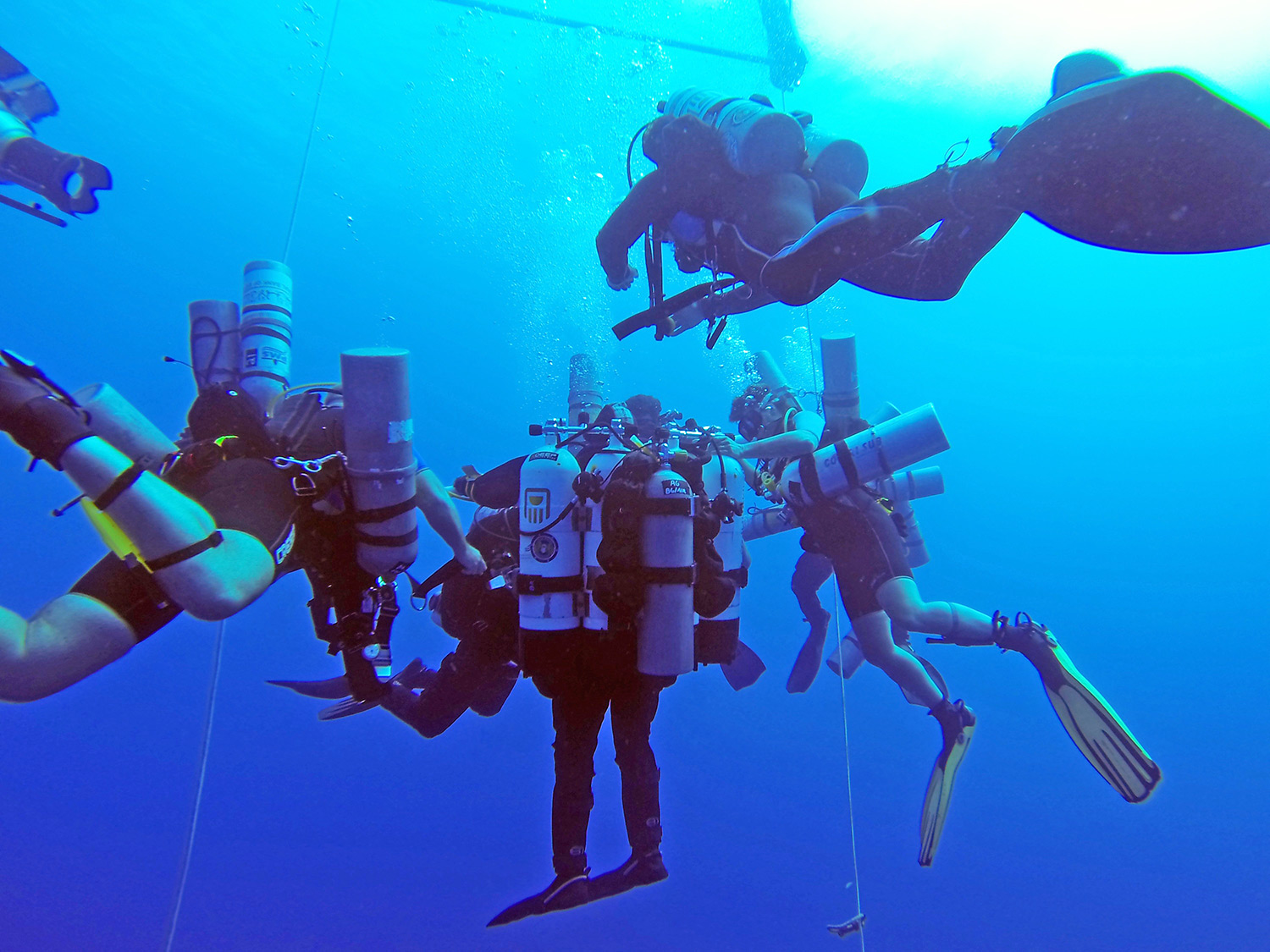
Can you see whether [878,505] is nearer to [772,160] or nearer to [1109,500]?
[772,160]

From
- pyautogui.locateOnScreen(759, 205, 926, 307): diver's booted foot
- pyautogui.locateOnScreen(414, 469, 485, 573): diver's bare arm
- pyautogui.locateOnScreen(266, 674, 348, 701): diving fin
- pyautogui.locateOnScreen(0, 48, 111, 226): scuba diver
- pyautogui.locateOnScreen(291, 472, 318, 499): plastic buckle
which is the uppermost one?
pyautogui.locateOnScreen(0, 48, 111, 226): scuba diver

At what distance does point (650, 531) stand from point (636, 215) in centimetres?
249

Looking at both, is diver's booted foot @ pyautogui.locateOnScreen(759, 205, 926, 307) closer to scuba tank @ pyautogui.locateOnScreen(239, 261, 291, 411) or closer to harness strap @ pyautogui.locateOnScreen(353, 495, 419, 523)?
harness strap @ pyautogui.locateOnScreen(353, 495, 419, 523)

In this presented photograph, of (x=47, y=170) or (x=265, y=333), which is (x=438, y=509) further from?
(x=47, y=170)

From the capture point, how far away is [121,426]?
3541mm

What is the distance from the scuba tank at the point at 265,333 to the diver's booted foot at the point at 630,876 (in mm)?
4009

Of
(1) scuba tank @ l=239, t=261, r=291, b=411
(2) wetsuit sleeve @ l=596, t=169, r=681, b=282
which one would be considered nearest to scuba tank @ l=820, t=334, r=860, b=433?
(2) wetsuit sleeve @ l=596, t=169, r=681, b=282

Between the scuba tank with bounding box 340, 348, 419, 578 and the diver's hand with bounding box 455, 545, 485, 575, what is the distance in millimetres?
1099

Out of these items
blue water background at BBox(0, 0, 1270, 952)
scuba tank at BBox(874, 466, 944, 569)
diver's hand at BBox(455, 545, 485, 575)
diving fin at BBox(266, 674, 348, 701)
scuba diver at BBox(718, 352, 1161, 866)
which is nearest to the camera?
diver's hand at BBox(455, 545, 485, 575)

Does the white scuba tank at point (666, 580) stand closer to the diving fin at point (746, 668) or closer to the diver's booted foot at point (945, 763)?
the diving fin at point (746, 668)

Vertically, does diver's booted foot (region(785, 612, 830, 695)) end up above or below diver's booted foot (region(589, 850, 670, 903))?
above

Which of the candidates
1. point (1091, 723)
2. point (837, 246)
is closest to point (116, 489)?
point (837, 246)

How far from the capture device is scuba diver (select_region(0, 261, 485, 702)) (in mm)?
2354

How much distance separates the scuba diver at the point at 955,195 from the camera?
103 inches
